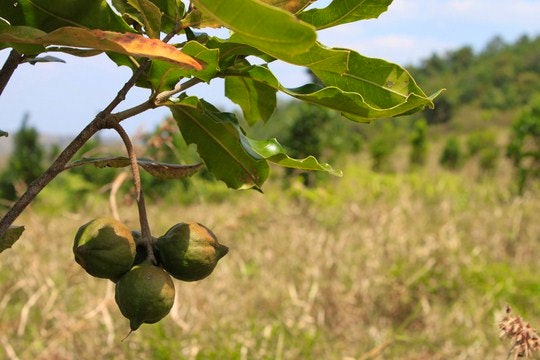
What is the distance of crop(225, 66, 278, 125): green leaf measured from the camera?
892 millimetres

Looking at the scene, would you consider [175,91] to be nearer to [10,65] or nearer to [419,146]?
[10,65]

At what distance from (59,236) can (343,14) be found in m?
5.14

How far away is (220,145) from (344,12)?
259mm

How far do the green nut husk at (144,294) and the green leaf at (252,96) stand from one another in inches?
11.8

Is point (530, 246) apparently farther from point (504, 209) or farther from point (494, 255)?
point (504, 209)

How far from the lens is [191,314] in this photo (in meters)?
3.23

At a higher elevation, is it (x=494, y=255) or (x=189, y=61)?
(x=189, y=61)

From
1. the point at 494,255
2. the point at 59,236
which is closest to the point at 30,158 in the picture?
the point at 59,236

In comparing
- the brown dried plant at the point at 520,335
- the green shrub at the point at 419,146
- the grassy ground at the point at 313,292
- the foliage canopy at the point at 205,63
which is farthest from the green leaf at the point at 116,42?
the green shrub at the point at 419,146

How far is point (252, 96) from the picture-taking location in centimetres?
92

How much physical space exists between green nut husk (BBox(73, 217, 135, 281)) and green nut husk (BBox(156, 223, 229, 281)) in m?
0.05

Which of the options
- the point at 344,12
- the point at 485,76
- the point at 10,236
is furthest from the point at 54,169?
the point at 485,76

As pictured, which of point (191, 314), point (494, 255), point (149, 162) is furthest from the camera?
point (494, 255)

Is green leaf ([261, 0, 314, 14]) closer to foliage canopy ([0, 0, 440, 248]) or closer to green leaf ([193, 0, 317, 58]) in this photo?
foliage canopy ([0, 0, 440, 248])
